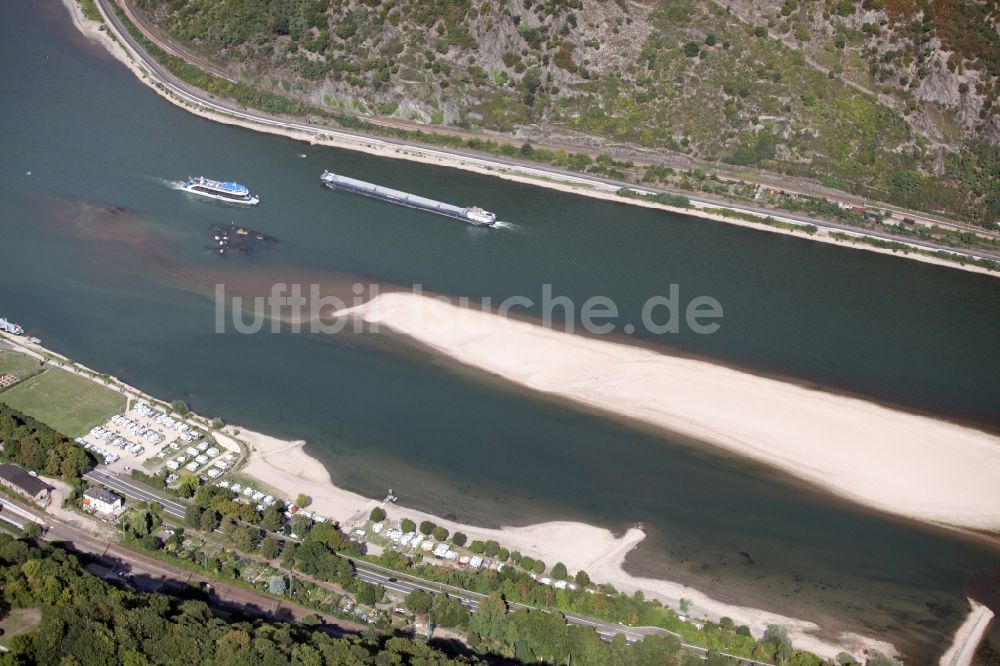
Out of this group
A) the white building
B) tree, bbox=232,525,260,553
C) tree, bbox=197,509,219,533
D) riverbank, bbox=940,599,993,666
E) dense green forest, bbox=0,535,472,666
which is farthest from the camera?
the white building

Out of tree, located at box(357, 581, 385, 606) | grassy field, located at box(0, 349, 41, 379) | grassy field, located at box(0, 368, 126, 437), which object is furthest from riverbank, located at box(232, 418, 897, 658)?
grassy field, located at box(0, 349, 41, 379)

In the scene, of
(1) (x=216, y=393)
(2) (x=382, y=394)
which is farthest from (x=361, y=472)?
(1) (x=216, y=393)

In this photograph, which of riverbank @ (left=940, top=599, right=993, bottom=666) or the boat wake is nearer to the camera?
riverbank @ (left=940, top=599, right=993, bottom=666)

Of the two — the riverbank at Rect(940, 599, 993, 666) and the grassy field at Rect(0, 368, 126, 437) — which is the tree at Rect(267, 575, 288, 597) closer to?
the grassy field at Rect(0, 368, 126, 437)

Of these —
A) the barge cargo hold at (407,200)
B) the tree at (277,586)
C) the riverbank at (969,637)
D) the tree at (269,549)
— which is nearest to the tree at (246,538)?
the tree at (269,549)

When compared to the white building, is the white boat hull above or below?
above

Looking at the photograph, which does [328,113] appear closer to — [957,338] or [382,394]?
[382,394]

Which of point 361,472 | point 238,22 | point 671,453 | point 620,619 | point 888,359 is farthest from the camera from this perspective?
point 238,22

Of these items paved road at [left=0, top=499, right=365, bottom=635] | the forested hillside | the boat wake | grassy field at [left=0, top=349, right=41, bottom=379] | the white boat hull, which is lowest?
paved road at [left=0, top=499, right=365, bottom=635]
